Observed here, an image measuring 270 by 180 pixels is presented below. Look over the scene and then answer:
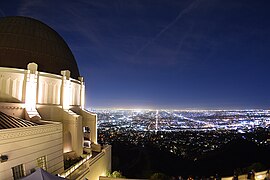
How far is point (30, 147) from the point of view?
40.4 feet

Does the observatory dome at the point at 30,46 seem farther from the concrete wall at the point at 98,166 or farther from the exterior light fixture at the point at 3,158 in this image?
the exterior light fixture at the point at 3,158

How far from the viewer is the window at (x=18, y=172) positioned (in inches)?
443

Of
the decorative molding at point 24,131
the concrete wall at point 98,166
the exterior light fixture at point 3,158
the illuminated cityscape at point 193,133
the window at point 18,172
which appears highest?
the decorative molding at point 24,131

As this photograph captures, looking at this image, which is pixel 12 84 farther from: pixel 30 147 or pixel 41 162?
pixel 30 147

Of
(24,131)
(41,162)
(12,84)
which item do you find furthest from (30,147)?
(12,84)

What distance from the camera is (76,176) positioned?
1529 cm

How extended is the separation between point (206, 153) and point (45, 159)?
44.9 m

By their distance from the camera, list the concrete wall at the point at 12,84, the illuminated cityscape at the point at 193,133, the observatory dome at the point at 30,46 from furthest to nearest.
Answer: the illuminated cityscape at the point at 193,133
the observatory dome at the point at 30,46
the concrete wall at the point at 12,84

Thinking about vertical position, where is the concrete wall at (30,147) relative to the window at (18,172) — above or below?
above

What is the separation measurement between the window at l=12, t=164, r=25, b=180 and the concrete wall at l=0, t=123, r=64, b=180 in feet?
0.67

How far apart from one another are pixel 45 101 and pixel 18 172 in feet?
35.8

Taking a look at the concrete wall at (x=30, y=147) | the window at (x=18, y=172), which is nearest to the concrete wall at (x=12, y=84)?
the concrete wall at (x=30, y=147)

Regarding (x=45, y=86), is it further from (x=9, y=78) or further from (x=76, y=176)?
(x=76, y=176)

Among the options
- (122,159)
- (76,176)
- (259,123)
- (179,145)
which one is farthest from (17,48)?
(259,123)
